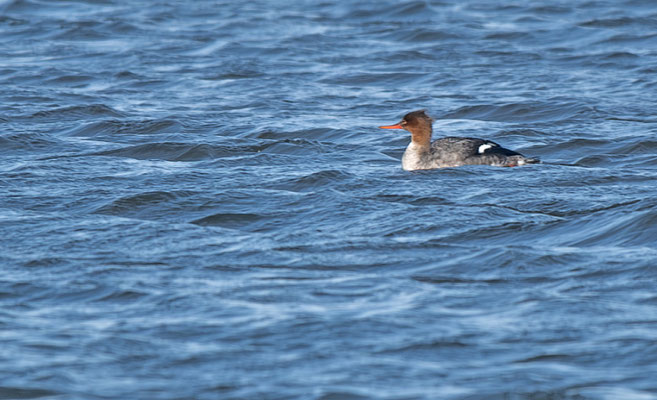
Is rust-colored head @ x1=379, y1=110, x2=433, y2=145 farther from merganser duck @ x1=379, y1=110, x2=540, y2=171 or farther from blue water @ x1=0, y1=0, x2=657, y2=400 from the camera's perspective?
blue water @ x1=0, y1=0, x2=657, y2=400

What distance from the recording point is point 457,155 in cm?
1239

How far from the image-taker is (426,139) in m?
12.7

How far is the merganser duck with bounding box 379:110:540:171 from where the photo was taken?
1224cm

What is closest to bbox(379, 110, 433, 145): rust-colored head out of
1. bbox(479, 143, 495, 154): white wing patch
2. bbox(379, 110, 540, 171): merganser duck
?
bbox(379, 110, 540, 171): merganser duck

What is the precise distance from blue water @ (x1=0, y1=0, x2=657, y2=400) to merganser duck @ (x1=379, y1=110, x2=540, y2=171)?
16cm

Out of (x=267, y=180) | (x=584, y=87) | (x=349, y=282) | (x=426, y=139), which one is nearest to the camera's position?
(x=349, y=282)

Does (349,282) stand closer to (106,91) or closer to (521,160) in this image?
(521,160)

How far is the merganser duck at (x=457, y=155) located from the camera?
12242mm

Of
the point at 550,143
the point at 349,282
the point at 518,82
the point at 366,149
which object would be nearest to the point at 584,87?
the point at 518,82

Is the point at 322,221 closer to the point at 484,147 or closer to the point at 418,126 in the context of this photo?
the point at 484,147

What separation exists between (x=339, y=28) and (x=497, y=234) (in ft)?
40.9

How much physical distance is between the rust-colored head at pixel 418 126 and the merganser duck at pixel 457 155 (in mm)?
15

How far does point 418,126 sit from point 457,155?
0.71m

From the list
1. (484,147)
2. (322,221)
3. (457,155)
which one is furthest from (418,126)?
(322,221)
